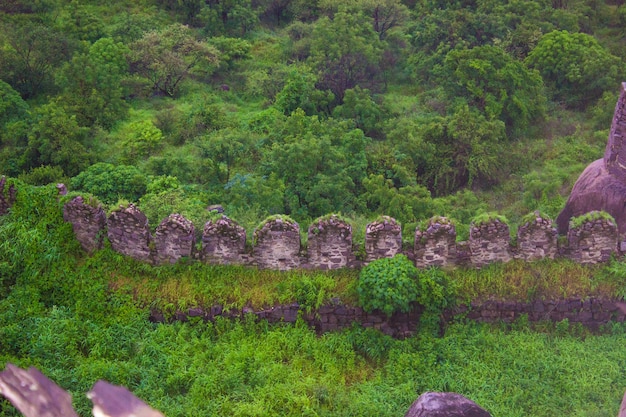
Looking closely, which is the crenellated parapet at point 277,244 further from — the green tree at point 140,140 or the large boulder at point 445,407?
the green tree at point 140,140

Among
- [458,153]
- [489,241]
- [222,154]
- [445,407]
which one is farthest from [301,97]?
[445,407]

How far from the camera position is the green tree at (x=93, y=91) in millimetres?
18406

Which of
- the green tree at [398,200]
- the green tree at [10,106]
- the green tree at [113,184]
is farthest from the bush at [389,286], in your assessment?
the green tree at [10,106]

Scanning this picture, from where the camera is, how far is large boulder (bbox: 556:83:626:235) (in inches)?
436

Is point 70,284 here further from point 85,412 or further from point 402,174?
point 402,174

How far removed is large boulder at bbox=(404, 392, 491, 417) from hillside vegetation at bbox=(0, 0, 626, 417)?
4.88 ft

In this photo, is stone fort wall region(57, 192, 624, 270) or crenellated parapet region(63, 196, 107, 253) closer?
stone fort wall region(57, 192, 624, 270)

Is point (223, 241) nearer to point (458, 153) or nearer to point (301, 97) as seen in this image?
point (458, 153)

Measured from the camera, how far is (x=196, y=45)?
71.2 feet

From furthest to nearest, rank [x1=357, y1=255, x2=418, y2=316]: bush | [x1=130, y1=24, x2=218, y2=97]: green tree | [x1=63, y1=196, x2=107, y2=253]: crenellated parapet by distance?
[x1=130, y1=24, x2=218, y2=97]: green tree → [x1=63, y1=196, x2=107, y2=253]: crenellated parapet → [x1=357, y1=255, x2=418, y2=316]: bush

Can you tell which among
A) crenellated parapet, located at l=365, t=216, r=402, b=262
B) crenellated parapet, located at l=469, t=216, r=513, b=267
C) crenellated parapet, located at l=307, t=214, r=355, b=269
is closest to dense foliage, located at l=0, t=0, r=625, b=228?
crenellated parapet, located at l=365, t=216, r=402, b=262

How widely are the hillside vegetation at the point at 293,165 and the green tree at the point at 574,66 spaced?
0.07 meters

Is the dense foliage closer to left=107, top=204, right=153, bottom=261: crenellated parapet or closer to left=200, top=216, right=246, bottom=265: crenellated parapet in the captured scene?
left=107, top=204, right=153, bottom=261: crenellated parapet

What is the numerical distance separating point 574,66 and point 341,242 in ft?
39.8
